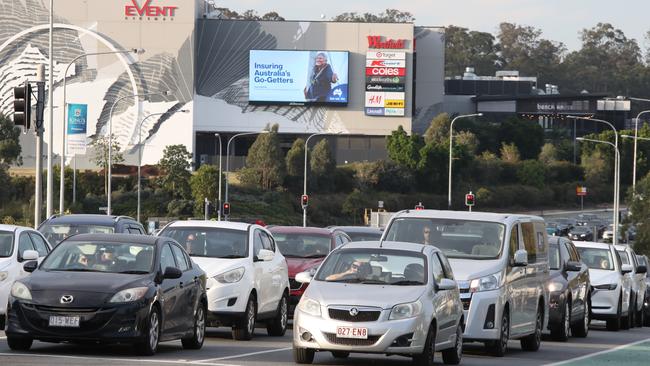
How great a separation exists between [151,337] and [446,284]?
11.5 feet

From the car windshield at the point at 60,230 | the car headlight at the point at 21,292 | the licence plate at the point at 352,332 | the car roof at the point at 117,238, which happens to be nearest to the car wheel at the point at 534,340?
the licence plate at the point at 352,332

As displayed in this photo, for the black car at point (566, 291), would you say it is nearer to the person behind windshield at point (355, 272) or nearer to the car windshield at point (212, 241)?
the car windshield at point (212, 241)

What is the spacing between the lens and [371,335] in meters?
16.1

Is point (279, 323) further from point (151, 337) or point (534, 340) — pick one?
point (151, 337)

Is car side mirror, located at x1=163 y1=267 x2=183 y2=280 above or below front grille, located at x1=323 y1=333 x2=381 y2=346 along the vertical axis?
above

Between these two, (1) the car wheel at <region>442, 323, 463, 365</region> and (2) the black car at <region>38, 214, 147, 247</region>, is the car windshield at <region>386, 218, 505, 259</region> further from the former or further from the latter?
(2) the black car at <region>38, 214, 147, 247</region>

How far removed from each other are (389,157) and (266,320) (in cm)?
10700

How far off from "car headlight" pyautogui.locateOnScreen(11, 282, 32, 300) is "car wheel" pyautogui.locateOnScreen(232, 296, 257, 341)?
16.2 ft

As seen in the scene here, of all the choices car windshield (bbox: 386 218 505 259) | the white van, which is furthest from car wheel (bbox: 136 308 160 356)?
car windshield (bbox: 386 218 505 259)

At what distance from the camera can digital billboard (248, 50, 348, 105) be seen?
13062cm

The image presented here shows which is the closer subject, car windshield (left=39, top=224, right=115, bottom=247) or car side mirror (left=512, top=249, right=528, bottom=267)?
car side mirror (left=512, top=249, right=528, bottom=267)

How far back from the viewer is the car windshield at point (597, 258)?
31.2m

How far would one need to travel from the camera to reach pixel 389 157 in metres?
130

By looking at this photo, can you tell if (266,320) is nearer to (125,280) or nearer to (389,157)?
(125,280)
